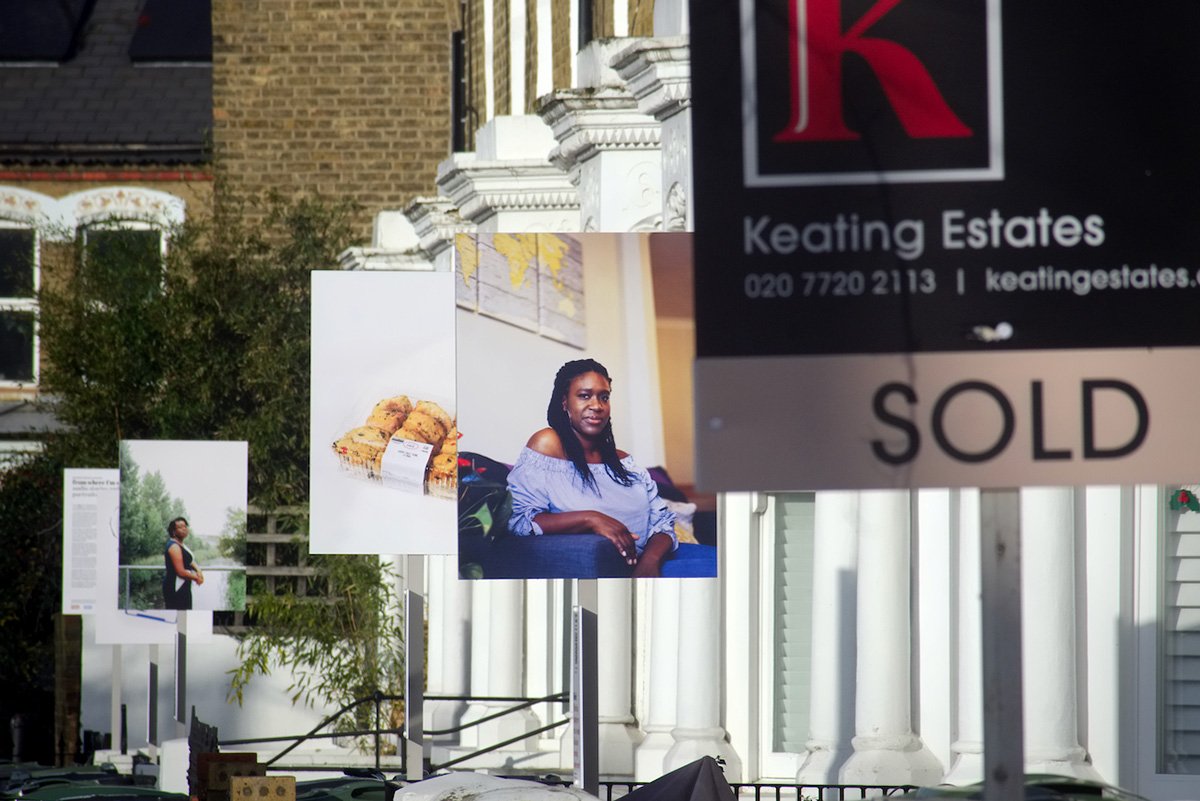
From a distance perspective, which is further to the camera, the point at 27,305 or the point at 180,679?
the point at 27,305

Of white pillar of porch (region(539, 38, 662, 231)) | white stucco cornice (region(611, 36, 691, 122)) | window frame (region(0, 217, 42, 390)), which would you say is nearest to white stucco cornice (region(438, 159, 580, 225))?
white pillar of porch (region(539, 38, 662, 231))

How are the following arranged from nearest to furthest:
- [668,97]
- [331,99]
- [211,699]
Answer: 1. [668,97]
2. [211,699]
3. [331,99]

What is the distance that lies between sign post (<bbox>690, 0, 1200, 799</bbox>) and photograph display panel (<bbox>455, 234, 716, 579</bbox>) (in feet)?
14.8

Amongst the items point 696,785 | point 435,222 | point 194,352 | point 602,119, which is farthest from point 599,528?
point 194,352

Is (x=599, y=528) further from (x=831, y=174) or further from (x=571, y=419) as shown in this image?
(x=831, y=174)

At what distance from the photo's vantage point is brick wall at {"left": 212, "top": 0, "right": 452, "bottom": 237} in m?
27.1

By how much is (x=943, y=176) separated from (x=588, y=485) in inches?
181

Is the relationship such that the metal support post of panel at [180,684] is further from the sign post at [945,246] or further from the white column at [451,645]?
the sign post at [945,246]

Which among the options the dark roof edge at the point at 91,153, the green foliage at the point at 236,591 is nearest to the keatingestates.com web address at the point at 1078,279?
the green foliage at the point at 236,591

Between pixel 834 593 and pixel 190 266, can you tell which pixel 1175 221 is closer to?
pixel 834 593

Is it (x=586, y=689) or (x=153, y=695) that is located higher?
(x=586, y=689)

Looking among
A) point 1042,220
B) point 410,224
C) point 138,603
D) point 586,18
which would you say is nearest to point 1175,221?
point 1042,220

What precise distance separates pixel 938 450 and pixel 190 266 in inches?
893

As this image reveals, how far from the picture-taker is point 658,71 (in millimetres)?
10680
